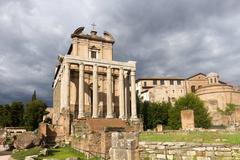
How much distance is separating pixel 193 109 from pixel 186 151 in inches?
1618

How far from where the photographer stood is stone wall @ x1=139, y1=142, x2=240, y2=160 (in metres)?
9.32

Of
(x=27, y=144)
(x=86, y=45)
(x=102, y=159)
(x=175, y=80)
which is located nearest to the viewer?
(x=102, y=159)

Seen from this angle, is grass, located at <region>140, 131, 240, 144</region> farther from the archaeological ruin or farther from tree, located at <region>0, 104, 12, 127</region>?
tree, located at <region>0, 104, 12, 127</region>

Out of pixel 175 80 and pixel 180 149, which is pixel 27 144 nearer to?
pixel 180 149

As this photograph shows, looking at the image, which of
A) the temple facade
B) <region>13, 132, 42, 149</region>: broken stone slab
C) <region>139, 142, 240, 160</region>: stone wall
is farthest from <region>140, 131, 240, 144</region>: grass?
the temple facade

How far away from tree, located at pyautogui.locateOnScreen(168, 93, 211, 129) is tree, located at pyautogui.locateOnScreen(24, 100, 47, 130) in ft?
82.7

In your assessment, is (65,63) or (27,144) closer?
(27,144)

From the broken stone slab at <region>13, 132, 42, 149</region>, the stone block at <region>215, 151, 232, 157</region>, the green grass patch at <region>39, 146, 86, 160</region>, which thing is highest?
the stone block at <region>215, 151, 232, 157</region>

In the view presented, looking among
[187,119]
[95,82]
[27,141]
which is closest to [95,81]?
[95,82]

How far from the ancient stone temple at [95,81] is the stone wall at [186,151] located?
96.1 feet

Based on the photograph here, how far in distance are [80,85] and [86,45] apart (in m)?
9.97

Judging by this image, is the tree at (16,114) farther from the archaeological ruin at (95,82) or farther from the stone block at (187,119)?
the stone block at (187,119)

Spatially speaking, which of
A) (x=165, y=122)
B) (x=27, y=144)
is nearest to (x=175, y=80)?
(x=165, y=122)

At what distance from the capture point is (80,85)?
4284 cm
